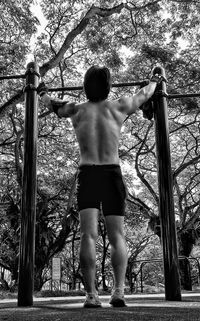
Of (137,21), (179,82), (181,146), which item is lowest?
(181,146)

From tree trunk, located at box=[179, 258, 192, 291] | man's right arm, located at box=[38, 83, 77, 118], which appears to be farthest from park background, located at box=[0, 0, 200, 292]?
man's right arm, located at box=[38, 83, 77, 118]

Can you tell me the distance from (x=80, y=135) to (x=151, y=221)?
44.1ft

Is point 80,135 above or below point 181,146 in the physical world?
below

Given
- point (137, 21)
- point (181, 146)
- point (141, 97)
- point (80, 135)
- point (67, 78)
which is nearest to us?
point (80, 135)

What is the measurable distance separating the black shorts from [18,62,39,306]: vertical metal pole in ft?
1.52

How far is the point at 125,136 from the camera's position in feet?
54.1

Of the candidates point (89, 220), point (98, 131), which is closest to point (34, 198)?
point (89, 220)

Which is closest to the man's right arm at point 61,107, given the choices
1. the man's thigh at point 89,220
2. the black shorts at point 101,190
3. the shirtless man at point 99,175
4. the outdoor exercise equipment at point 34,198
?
the shirtless man at point 99,175

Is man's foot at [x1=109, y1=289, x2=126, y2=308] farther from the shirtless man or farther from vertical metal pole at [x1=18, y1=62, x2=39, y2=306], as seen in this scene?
vertical metal pole at [x1=18, y1=62, x2=39, y2=306]

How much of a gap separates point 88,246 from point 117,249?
0.18 meters

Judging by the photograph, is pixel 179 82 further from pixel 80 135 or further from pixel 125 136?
pixel 80 135

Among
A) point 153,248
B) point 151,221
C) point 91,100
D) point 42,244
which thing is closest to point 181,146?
point 151,221

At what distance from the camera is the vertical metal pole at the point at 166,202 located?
8.82ft

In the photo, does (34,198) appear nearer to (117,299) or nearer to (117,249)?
(117,249)
